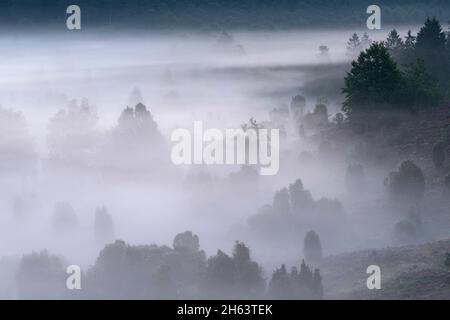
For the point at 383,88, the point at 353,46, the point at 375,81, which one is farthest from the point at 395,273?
the point at 353,46

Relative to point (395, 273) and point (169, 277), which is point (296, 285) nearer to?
point (395, 273)

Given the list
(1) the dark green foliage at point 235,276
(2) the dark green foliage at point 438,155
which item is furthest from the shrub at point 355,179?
(1) the dark green foliage at point 235,276

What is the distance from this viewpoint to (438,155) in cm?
5747

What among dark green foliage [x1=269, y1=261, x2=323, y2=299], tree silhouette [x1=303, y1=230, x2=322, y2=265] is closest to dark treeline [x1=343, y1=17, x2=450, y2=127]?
tree silhouette [x1=303, y1=230, x2=322, y2=265]

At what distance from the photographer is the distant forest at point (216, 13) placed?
85812 mm

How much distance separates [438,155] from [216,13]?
179 ft

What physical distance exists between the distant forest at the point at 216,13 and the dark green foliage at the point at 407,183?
35056mm

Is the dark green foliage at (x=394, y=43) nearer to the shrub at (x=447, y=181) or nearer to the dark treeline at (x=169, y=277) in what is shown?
the shrub at (x=447, y=181)

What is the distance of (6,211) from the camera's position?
65.8 m

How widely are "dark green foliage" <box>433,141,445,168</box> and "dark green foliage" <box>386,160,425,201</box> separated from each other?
244cm

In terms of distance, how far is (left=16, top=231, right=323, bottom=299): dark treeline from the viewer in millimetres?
39281

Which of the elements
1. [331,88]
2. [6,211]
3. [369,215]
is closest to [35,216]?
[6,211]

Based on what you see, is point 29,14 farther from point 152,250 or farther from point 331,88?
point 152,250
